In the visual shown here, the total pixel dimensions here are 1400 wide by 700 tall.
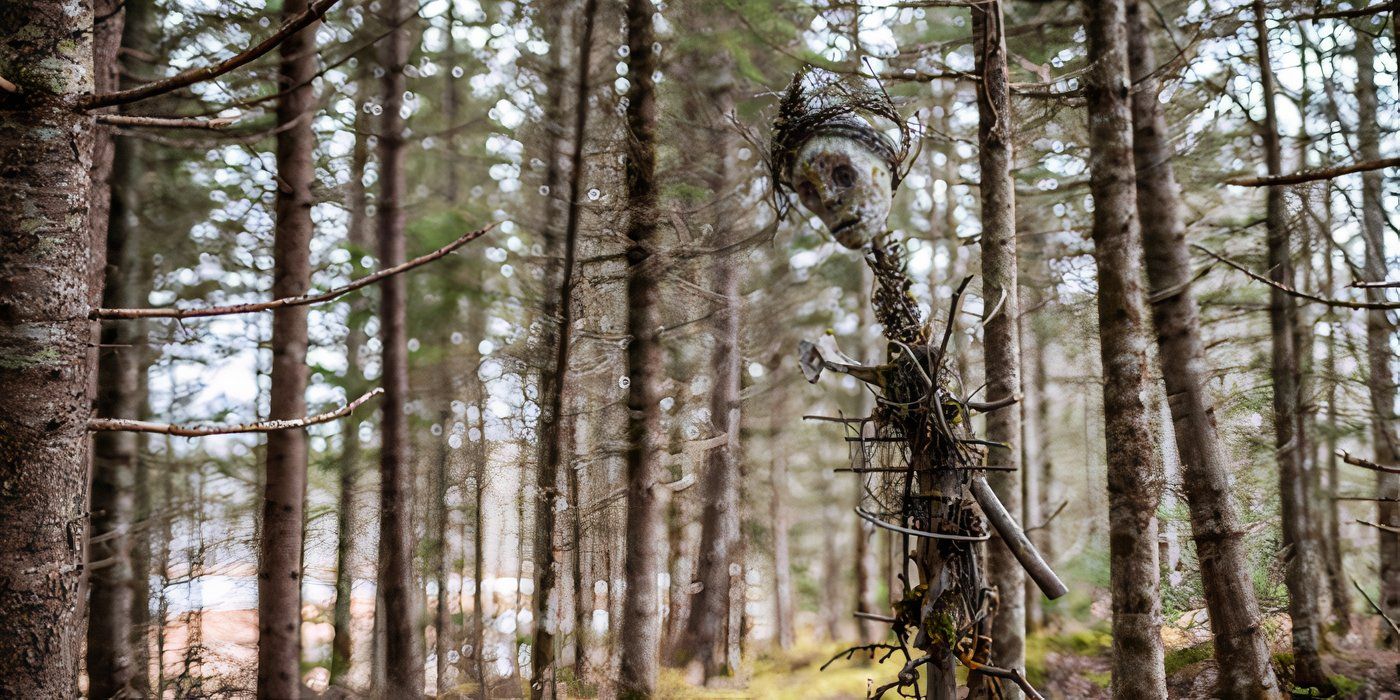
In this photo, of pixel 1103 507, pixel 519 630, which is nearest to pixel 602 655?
pixel 519 630

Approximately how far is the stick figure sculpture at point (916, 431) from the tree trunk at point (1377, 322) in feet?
16.2

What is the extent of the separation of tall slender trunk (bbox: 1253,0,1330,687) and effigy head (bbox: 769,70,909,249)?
3486 mm

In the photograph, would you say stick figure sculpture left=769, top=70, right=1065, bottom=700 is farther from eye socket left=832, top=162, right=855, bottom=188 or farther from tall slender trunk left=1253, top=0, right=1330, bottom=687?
tall slender trunk left=1253, top=0, right=1330, bottom=687

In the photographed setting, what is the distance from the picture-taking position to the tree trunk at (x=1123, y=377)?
3840mm

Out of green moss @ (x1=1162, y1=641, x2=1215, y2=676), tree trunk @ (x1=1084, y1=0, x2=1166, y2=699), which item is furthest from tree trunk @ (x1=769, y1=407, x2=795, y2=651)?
tree trunk @ (x1=1084, y1=0, x2=1166, y2=699)

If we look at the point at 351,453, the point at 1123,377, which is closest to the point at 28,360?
the point at 1123,377

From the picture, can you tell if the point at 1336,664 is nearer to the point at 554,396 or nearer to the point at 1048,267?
the point at 1048,267

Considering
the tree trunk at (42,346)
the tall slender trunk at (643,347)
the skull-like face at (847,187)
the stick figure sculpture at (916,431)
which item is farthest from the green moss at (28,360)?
the tall slender trunk at (643,347)

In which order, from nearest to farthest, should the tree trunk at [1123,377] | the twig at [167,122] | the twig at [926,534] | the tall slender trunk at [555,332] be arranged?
the twig at [167,122]
the twig at [926,534]
the tree trunk at [1123,377]
the tall slender trunk at [555,332]

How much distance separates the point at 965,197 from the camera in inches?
394

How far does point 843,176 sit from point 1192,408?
12.1ft

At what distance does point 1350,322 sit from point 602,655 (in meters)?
6.97

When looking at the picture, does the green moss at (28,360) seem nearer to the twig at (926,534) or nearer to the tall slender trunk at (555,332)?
the twig at (926,534)

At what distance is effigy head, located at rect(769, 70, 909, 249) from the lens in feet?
8.85
